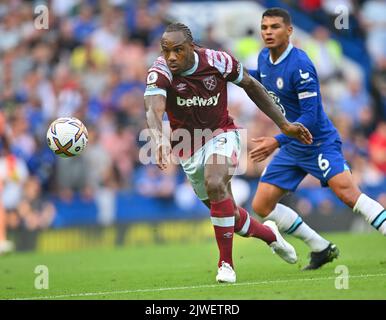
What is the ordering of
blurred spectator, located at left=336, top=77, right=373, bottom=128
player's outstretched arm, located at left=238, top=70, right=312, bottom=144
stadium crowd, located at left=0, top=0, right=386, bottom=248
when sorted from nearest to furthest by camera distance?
player's outstretched arm, located at left=238, top=70, right=312, bottom=144 < stadium crowd, located at left=0, top=0, right=386, bottom=248 < blurred spectator, located at left=336, top=77, right=373, bottom=128

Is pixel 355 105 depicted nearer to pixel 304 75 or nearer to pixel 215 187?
pixel 304 75

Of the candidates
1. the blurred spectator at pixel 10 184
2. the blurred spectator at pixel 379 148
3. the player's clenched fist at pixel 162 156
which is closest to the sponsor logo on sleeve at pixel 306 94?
the player's clenched fist at pixel 162 156

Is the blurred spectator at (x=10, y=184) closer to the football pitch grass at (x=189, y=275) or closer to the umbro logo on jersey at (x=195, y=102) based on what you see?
the football pitch grass at (x=189, y=275)

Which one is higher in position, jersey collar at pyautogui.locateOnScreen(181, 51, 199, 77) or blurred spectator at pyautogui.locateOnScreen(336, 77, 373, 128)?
blurred spectator at pyautogui.locateOnScreen(336, 77, 373, 128)

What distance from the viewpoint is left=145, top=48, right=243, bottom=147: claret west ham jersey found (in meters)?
9.16

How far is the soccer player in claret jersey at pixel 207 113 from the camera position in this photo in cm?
889

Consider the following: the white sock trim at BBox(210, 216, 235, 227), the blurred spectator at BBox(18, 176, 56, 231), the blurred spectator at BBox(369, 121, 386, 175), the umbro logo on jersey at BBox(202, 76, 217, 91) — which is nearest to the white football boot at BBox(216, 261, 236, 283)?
the white sock trim at BBox(210, 216, 235, 227)

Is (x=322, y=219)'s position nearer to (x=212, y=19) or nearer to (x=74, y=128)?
(x=212, y=19)

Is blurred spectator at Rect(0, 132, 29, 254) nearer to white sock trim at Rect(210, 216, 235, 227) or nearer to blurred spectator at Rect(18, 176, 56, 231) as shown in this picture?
blurred spectator at Rect(18, 176, 56, 231)

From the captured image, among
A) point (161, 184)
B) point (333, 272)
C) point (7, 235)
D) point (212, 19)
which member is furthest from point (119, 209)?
point (333, 272)

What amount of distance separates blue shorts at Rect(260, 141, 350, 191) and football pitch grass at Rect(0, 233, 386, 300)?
3.16ft

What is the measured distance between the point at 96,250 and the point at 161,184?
2.01 meters

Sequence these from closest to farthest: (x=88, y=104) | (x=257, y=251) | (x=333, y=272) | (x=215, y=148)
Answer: (x=215, y=148) < (x=333, y=272) < (x=257, y=251) < (x=88, y=104)

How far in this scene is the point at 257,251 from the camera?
1413 cm
